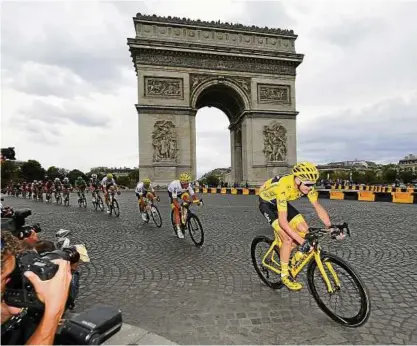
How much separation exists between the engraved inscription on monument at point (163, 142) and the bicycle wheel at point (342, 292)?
26652 mm

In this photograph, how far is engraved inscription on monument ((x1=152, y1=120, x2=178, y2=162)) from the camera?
2942 cm

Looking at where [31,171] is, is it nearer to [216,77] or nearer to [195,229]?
[216,77]

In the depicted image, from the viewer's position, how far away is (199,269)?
5008 millimetres

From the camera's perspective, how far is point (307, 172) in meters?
3.49

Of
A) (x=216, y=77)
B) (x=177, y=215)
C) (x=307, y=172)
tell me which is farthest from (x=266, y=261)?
(x=216, y=77)

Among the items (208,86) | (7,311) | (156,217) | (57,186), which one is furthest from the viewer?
(208,86)

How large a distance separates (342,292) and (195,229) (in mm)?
4076

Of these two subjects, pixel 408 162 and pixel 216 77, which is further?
pixel 408 162

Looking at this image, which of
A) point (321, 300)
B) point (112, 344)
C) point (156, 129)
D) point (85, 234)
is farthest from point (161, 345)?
point (156, 129)

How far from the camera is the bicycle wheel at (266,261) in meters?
4.11

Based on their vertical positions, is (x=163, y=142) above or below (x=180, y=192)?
above

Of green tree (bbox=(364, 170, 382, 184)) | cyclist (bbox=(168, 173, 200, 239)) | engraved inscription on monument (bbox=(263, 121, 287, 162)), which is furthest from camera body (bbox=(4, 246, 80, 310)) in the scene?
green tree (bbox=(364, 170, 382, 184))

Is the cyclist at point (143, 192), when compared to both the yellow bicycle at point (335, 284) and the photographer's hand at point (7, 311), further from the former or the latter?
the photographer's hand at point (7, 311)

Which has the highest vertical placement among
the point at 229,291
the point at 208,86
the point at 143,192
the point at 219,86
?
the point at 219,86
